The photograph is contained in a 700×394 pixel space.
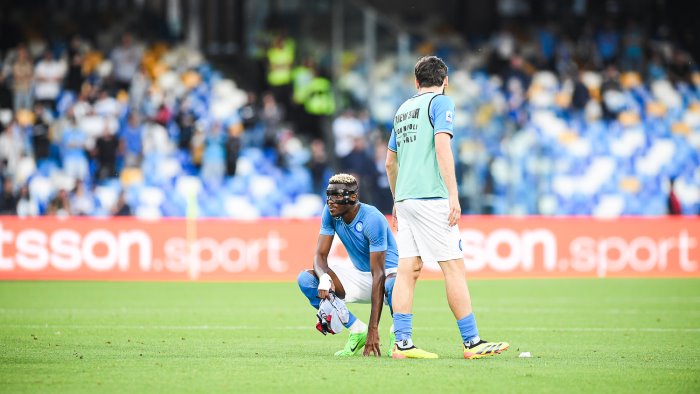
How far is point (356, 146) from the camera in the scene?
2503cm

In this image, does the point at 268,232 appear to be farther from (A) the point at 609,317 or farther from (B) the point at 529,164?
(A) the point at 609,317

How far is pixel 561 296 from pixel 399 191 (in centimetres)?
918

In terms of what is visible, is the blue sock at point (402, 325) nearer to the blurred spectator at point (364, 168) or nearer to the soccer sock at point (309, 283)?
the soccer sock at point (309, 283)

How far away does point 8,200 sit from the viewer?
24.2 metres

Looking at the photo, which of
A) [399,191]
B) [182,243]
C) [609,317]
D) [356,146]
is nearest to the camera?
[399,191]

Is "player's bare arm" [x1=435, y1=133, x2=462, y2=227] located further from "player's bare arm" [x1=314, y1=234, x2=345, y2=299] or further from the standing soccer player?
"player's bare arm" [x1=314, y1=234, x2=345, y2=299]

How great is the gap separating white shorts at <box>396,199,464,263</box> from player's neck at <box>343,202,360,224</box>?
75cm

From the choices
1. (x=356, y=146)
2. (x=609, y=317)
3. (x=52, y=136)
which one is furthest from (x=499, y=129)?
(x=609, y=317)

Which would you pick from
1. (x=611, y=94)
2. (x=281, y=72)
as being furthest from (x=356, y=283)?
(x=611, y=94)

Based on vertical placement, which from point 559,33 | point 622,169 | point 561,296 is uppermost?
point 559,33

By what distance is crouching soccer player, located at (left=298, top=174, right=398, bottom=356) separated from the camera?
10.4 m

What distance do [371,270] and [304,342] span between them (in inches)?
67.3

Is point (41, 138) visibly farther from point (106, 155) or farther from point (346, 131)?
point (346, 131)

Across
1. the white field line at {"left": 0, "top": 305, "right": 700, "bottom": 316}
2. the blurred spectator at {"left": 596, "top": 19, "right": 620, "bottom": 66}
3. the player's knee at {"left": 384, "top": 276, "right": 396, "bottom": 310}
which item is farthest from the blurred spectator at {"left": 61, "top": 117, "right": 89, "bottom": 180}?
the player's knee at {"left": 384, "top": 276, "right": 396, "bottom": 310}
